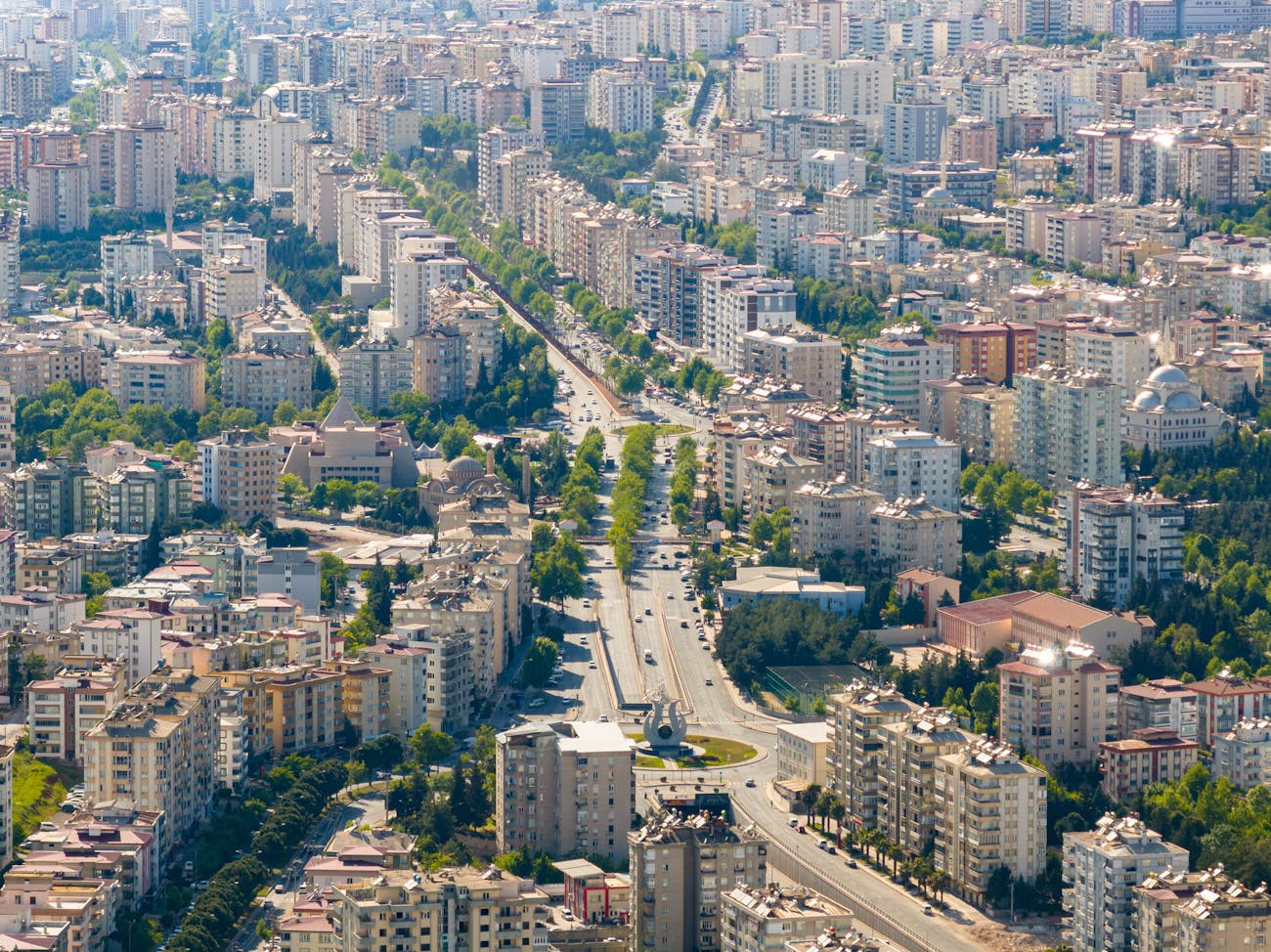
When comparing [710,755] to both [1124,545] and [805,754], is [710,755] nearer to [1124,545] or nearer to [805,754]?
[805,754]

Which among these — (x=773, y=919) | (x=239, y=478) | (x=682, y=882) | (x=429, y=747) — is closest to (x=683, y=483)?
(x=239, y=478)

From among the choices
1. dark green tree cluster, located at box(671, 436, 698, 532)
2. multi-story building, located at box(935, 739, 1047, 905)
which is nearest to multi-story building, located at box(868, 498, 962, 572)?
dark green tree cluster, located at box(671, 436, 698, 532)

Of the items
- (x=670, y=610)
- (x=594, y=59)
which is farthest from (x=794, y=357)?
(x=594, y=59)

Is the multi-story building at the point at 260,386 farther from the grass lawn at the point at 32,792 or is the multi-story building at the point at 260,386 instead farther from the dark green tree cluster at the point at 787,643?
the grass lawn at the point at 32,792

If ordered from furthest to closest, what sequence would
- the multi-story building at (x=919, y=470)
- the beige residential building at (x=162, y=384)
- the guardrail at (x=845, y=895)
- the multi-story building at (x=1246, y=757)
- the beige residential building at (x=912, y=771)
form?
the beige residential building at (x=162, y=384), the multi-story building at (x=919, y=470), the multi-story building at (x=1246, y=757), the beige residential building at (x=912, y=771), the guardrail at (x=845, y=895)

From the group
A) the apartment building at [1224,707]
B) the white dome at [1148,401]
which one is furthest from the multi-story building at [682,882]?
the white dome at [1148,401]
